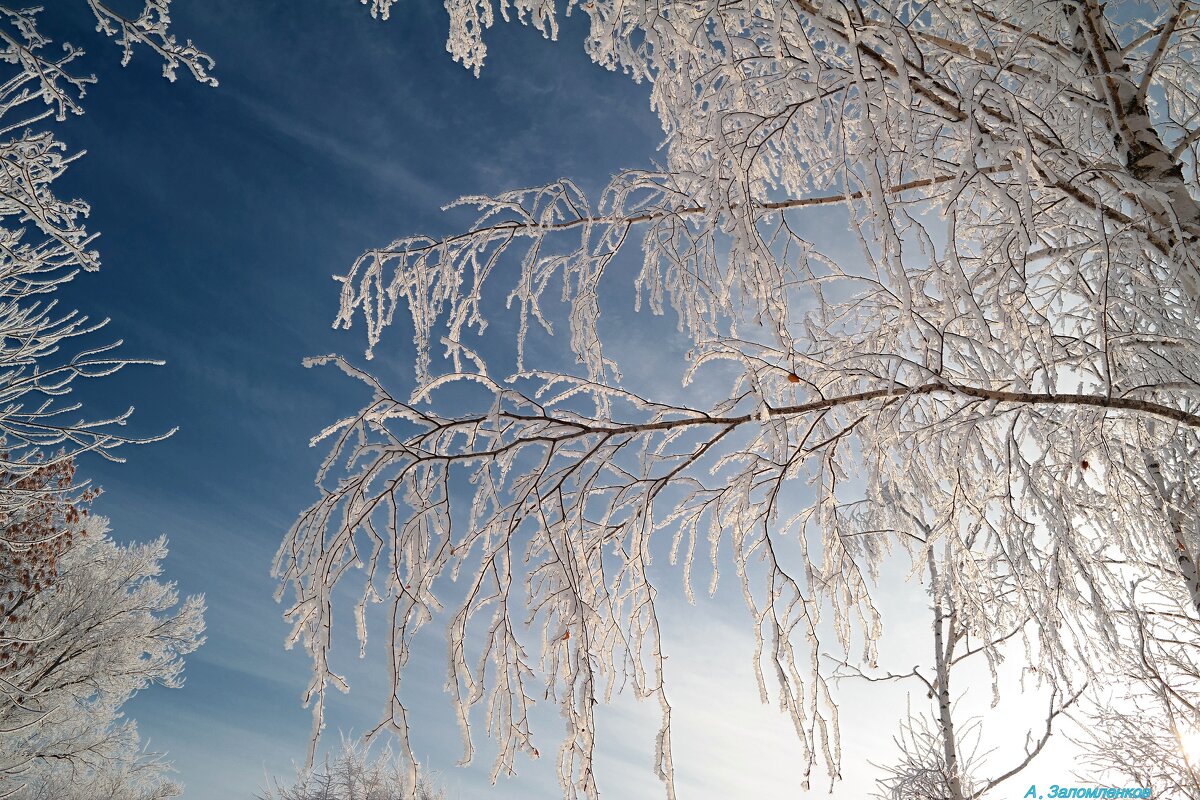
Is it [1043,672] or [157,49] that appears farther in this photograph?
[157,49]

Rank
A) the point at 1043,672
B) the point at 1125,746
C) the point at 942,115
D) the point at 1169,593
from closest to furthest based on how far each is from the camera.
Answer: the point at 942,115
the point at 1043,672
the point at 1169,593
the point at 1125,746

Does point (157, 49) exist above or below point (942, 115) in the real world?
above

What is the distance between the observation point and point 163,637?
484 inches

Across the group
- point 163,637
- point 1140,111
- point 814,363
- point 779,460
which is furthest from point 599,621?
point 163,637

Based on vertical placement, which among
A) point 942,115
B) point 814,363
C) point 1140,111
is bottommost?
point 814,363

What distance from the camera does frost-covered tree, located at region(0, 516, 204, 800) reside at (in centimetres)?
1022

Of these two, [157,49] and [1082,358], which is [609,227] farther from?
[157,49]

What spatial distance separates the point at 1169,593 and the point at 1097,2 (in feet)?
17.4

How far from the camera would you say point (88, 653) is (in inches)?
437

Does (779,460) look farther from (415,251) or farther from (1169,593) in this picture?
(1169,593)

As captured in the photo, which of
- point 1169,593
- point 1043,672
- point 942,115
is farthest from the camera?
point 1169,593

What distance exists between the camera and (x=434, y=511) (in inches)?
63.2

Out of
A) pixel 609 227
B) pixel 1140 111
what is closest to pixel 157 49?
pixel 609 227

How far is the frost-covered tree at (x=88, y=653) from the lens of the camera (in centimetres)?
1022
